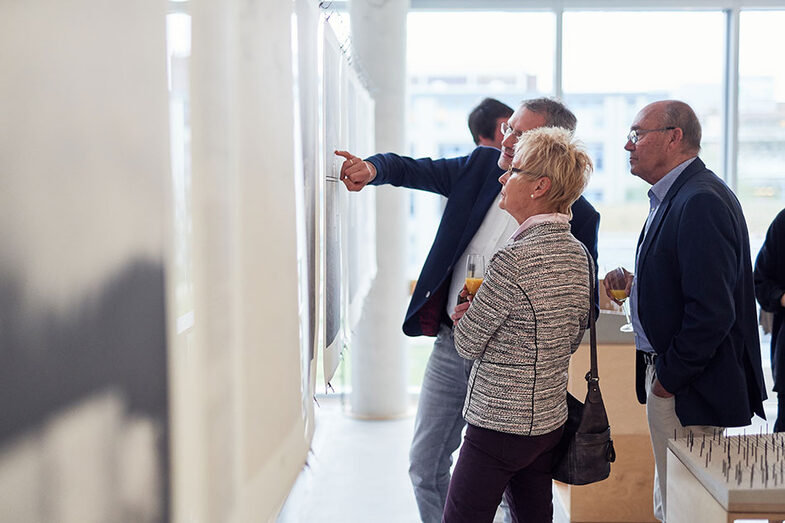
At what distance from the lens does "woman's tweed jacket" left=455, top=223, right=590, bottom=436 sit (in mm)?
1614

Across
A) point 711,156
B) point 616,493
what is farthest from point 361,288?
point 711,156

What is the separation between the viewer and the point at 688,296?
6.42 feet

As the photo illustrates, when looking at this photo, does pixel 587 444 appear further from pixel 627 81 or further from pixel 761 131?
pixel 761 131

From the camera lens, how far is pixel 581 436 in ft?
5.66

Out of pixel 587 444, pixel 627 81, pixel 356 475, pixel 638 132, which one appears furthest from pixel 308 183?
pixel 627 81

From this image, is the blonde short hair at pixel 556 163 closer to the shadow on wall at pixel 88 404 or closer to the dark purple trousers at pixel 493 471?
the dark purple trousers at pixel 493 471

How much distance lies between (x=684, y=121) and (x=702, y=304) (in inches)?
23.8

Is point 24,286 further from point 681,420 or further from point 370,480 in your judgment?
point 370,480

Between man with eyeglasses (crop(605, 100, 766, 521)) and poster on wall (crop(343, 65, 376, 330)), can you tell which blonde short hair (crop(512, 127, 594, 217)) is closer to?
man with eyeglasses (crop(605, 100, 766, 521))

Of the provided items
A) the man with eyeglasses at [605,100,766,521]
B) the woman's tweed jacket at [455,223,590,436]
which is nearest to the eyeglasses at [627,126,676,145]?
the man with eyeglasses at [605,100,766,521]

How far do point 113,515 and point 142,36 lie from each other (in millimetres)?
409

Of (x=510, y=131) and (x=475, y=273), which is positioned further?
(x=510, y=131)

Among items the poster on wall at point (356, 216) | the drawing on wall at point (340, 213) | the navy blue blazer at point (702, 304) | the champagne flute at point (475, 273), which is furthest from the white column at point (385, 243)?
the champagne flute at point (475, 273)

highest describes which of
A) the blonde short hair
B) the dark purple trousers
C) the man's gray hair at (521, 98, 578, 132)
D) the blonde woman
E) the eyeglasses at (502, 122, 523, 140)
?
the man's gray hair at (521, 98, 578, 132)
